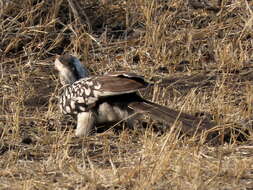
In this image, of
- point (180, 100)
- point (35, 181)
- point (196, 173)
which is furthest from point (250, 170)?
point (180, 100)

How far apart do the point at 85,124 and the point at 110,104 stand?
0.83 feet

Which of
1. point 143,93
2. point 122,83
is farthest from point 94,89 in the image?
point 143,93

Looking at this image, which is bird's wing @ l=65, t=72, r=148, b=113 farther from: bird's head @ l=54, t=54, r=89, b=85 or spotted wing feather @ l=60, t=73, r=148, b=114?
bird's head @ l=54, t=54, r=89, b=85

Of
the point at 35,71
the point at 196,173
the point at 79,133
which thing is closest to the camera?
the point at 196,173

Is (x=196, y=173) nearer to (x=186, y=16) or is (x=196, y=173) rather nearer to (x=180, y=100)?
(x=180, y=100)

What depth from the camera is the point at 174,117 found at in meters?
5.81

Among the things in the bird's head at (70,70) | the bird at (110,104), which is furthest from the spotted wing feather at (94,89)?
the bird's head at (70,70)

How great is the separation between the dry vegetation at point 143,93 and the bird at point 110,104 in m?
0.11

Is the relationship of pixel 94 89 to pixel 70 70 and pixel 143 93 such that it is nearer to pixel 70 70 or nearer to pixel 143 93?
pixel 70 70

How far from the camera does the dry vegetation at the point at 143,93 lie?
4801mm

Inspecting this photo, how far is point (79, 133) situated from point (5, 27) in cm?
249

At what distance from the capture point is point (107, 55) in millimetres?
8047

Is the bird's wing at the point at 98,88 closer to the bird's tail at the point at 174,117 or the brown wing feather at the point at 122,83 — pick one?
the brown wing feather at the point at 122,83

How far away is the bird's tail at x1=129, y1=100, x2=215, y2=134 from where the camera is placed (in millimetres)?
5613
